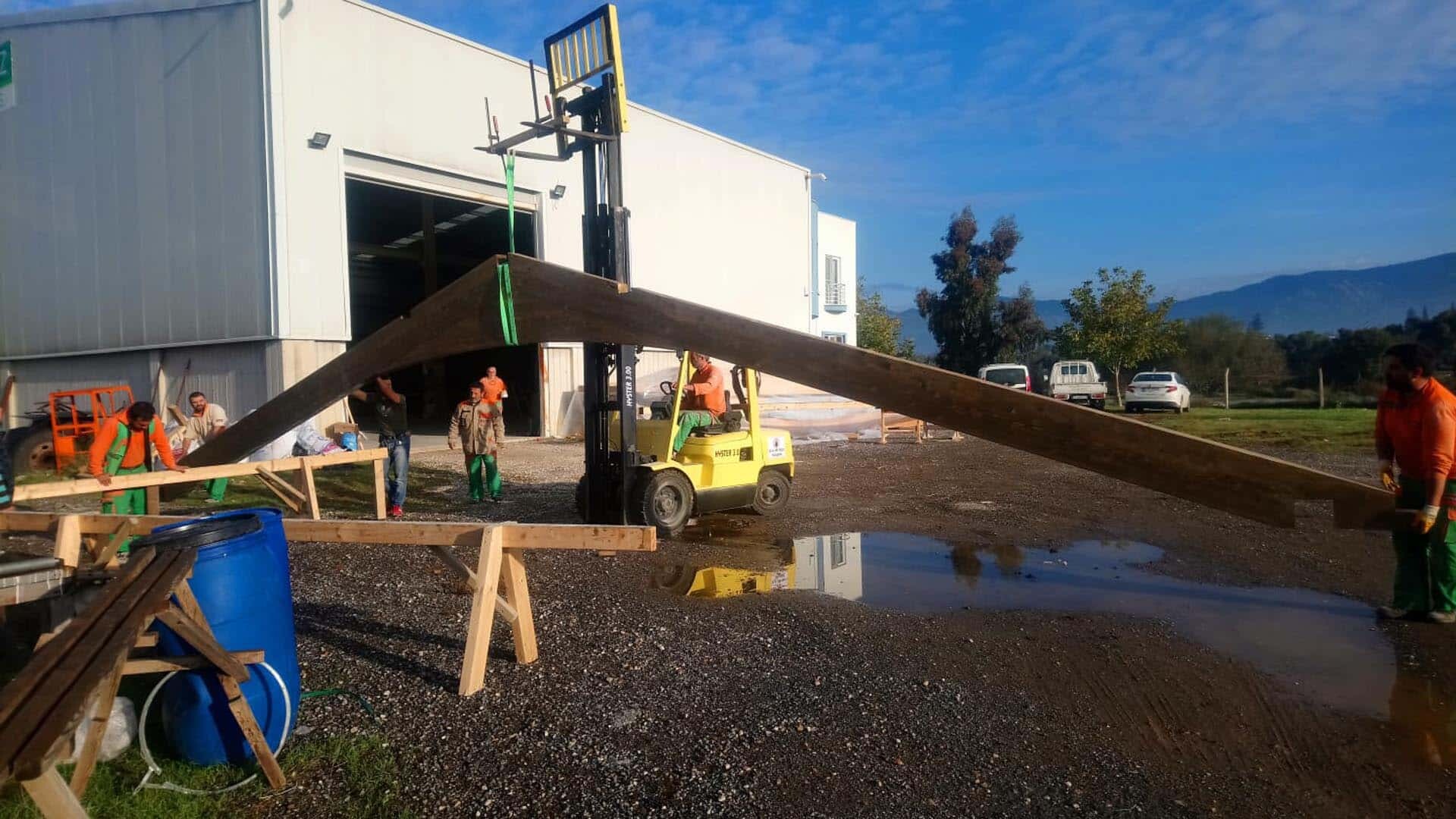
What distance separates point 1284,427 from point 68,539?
24.3 meters

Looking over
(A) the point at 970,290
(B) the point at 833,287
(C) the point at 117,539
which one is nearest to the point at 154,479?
(C) the point at 117,539

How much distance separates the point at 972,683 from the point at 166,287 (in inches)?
692

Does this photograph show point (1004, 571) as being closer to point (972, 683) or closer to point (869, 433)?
point (972, 683)

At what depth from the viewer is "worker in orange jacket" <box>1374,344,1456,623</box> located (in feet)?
17.1

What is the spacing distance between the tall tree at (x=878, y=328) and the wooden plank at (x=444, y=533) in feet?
137

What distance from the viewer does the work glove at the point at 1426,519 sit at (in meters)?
4.05

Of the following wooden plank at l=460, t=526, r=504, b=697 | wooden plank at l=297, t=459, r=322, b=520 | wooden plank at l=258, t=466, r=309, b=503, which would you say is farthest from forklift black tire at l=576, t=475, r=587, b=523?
wooden plank at l=460, t=526, r=504, b=697

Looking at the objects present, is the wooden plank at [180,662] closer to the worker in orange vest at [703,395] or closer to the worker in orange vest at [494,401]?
the worker in orange vest at [703,395]

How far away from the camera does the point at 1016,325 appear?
4278 centimetres

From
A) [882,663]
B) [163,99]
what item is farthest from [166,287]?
[882,663]

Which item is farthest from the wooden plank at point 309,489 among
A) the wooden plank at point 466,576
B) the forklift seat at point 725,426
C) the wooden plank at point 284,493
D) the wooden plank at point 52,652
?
the wooden plank at point 52,652

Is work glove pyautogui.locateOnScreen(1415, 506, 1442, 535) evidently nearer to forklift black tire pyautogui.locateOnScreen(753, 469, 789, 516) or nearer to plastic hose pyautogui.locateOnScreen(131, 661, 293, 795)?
plastic hose pyautogui.locateOnScreen(131, 661, 293, 795)

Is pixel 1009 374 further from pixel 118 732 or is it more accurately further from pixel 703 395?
pixel 118 732

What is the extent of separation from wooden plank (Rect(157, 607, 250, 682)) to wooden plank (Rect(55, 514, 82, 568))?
1.99 m
